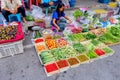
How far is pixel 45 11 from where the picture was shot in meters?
4.02

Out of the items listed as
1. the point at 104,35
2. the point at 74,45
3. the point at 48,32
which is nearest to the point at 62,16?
the point at 48,32

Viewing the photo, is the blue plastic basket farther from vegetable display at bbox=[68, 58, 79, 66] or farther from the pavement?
vegetable display at bbox=[68, 58, 79, 66]

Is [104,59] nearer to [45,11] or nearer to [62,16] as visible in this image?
[62,16]

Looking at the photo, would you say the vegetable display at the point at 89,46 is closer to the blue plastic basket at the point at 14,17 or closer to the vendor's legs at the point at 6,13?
the blue plastic basket at the point at 14,17

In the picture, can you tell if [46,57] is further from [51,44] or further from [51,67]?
[51,44]

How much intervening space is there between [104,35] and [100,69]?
1.04m

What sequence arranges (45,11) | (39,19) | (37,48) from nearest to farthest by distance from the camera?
1. (37,48)
2. (39,19)
3. (45,11)

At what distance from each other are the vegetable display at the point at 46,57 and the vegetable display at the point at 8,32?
23.5 inches

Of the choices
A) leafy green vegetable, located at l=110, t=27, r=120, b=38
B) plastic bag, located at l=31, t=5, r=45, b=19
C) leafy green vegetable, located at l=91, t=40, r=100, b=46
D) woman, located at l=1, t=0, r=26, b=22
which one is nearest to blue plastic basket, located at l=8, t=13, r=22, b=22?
woman, located at l=1, t=0, r=26, b=22

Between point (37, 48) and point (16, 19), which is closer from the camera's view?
point (37, 48)

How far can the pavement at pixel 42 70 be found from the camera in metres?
2.26

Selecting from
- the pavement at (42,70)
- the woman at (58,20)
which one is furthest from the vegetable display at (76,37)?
the pavement at (42,70)

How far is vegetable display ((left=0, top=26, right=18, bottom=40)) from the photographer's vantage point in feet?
8.20

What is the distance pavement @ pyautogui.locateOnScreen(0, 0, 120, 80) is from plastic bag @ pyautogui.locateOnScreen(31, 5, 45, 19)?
1252 mm
